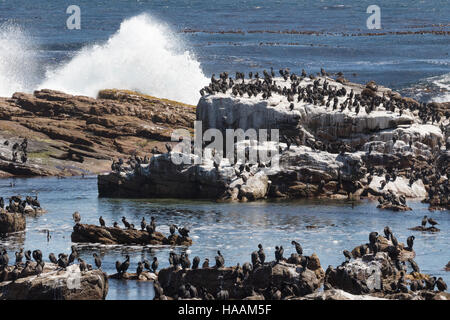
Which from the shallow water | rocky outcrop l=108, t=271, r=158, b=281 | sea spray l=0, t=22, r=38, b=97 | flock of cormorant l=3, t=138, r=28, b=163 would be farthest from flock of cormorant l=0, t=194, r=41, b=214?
sea spray l=0, t=22, r=38, b=97

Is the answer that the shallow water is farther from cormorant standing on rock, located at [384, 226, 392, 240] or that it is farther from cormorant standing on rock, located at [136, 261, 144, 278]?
cormorant standing on rock, located at [384, 226, 392, 240]

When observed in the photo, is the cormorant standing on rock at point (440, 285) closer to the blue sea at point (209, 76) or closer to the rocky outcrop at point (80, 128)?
the blue sea at point (209, 76)

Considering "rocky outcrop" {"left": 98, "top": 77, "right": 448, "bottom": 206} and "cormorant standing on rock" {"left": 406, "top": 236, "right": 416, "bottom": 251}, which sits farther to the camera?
"rocky outcrop" {"left": 98, "top": 77, "right": 448, "bottom": 206}

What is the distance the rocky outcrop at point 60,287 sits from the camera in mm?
37844

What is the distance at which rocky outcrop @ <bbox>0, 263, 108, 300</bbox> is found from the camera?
3784cm

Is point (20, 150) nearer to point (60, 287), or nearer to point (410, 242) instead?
point (410, 242)

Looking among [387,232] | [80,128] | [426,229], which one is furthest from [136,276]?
[80,128]

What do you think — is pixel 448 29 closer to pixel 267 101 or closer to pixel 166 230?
pixel 267 101

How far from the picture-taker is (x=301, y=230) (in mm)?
56406

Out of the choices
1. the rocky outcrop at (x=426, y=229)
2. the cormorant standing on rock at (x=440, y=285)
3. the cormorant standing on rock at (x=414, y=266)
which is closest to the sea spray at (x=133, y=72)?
the rocky outcrop at (x=426, y=229)

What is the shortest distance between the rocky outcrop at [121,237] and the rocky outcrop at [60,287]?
13040 millimetres

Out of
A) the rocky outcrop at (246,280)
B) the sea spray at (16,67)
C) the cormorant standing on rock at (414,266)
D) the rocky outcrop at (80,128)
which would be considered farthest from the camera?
the sea spray at (16,67)

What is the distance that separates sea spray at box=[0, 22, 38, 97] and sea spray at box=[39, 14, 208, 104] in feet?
10.5

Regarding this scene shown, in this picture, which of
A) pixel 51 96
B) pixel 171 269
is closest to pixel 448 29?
pixel 51 96
